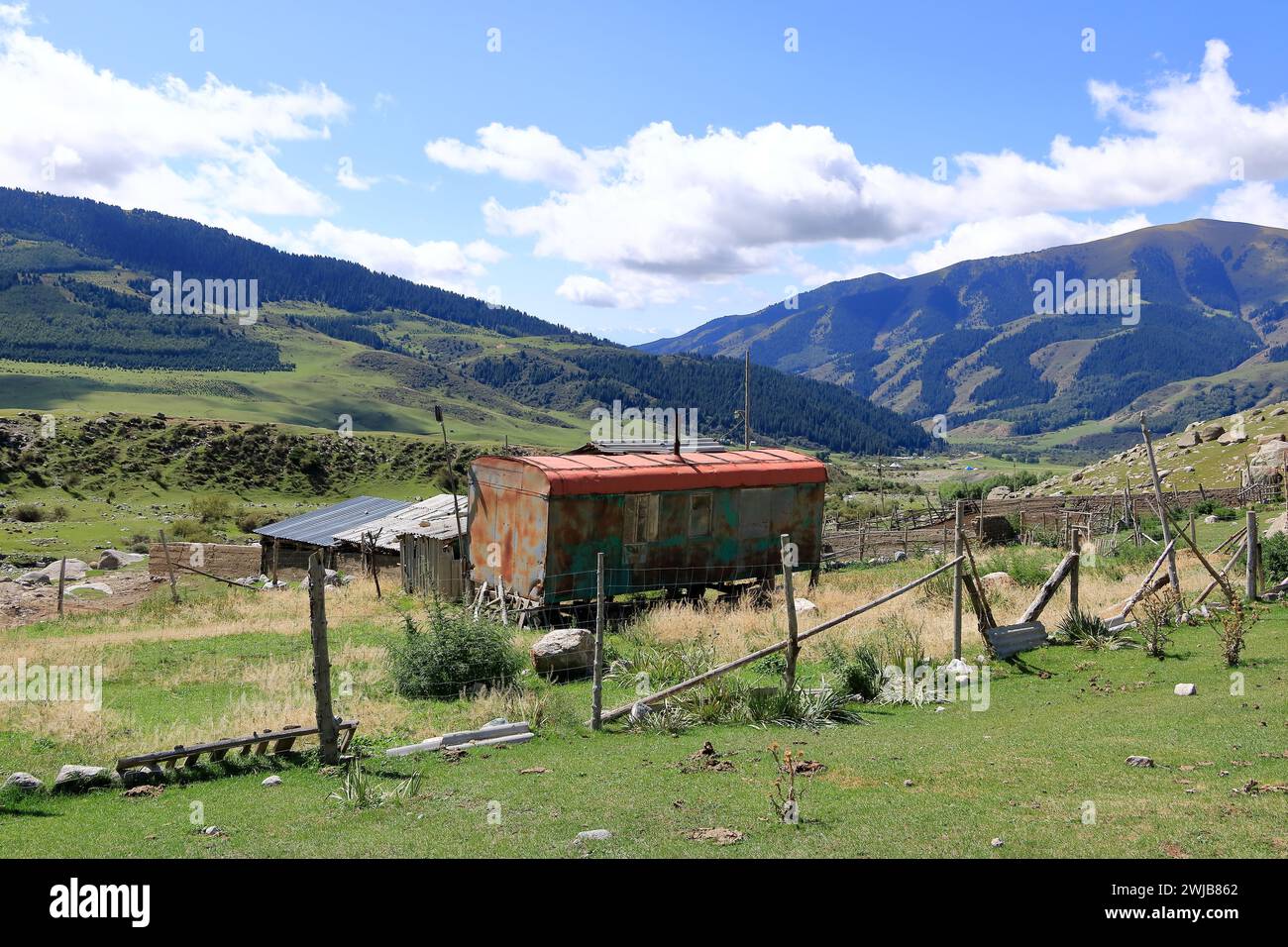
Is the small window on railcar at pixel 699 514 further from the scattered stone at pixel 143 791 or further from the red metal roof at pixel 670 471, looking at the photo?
the scattered stone at pixel 143 791

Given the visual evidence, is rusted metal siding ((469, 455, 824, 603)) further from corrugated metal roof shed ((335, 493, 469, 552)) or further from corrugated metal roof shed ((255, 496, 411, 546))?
corrugated metal roof shed ((255, 496, 411, 546))

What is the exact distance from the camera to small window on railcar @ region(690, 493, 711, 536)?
24734 millimetres

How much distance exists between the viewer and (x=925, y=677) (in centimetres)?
1431

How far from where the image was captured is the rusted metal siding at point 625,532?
2297cm

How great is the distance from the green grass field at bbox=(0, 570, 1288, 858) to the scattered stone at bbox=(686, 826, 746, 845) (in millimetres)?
100

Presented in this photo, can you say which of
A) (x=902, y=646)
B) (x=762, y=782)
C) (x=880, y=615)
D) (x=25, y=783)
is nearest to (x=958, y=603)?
(x=902, y=646)

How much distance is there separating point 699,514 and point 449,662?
36.3 feet

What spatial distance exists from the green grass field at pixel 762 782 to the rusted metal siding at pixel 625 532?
7715mm

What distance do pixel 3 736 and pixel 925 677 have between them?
41.1 ft

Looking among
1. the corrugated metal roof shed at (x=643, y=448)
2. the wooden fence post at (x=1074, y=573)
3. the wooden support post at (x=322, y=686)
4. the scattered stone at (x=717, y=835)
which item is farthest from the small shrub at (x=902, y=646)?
the corrugated metal roof shed at (x=643, y=448)

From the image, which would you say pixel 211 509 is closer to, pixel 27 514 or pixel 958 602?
pixel 27 514

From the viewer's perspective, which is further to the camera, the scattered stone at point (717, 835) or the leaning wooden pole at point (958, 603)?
the leaning wooden pole at point (958, 603)

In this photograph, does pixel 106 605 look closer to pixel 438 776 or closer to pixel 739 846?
pixel 438 776

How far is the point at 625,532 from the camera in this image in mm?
23672
